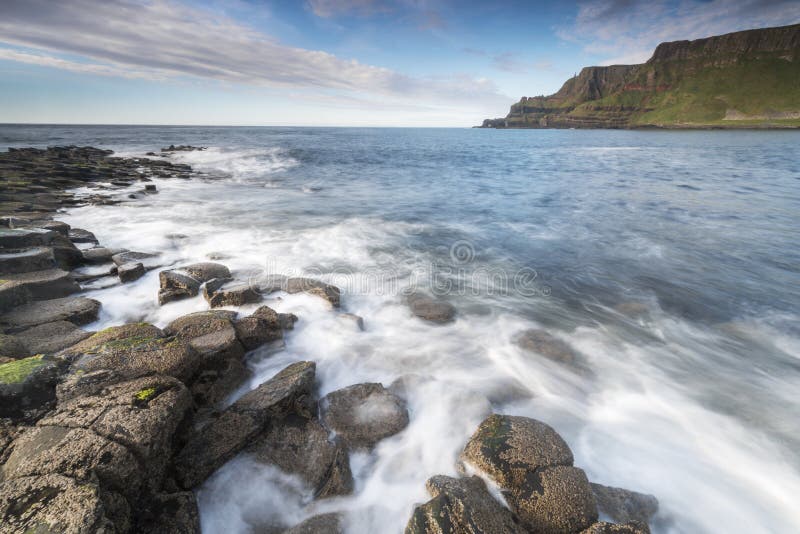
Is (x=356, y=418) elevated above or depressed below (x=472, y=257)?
above

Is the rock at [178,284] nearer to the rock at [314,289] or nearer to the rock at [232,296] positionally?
the rock at [232,296]

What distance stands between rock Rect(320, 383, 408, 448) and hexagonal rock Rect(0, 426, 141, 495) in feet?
5.73

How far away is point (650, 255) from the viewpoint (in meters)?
9.69

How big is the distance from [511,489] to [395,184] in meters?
20.4

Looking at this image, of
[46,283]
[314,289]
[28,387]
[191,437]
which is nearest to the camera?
[28,387]

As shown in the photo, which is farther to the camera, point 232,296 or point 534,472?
point 232,296

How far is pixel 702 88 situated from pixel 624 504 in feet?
577

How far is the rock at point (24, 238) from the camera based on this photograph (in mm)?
6391

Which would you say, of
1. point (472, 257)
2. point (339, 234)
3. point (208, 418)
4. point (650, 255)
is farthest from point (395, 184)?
point (208, 418)

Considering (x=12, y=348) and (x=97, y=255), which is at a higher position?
(x=12, y=348)

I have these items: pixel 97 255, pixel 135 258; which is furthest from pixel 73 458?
pixel 97 255

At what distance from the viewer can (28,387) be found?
2.89 meters

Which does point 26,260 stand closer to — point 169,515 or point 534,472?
point 169,515

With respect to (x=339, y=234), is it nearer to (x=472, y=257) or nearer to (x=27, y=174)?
(x=472, y=257)
